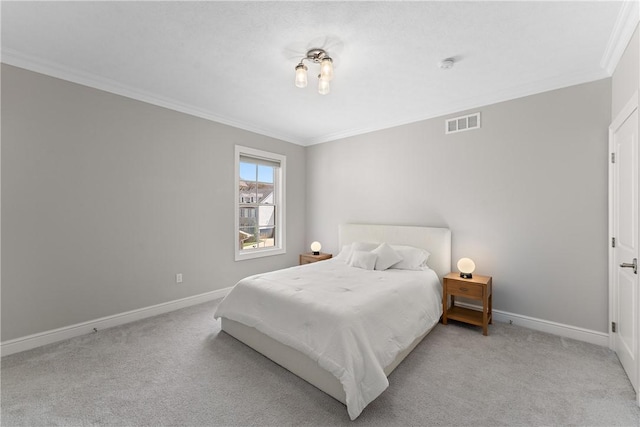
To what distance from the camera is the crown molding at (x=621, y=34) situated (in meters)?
1.87

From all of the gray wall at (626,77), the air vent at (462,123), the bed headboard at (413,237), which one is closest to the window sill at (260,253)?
the bed headboard at (413,237)

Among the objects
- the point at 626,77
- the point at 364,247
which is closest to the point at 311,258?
the point at 364,247

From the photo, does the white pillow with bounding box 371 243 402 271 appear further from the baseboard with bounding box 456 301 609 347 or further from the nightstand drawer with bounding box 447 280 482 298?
the baseboard with bounding box 456 301 609 347

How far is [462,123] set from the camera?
3490 mm

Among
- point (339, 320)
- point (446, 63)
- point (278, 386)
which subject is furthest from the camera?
point (446, 63)

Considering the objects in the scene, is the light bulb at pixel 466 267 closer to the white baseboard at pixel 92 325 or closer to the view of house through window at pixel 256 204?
the view of house through window at pixel 256 204

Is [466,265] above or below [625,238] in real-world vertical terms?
below

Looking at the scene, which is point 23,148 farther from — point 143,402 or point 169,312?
point 143,402

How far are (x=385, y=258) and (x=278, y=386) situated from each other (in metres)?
1.96

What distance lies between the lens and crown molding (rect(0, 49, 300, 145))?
2455 millimetres

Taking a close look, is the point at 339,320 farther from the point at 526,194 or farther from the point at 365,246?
the point at 526,194

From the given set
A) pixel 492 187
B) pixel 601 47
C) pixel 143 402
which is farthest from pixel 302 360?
pixel 601 47

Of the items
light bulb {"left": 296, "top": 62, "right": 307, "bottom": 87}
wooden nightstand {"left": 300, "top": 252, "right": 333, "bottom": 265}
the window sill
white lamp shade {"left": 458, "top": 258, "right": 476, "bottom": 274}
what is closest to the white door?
white lamp shade {"left": 458, "top": 258, "right": 476, "bottom": 274}

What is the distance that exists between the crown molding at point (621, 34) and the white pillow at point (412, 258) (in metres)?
2.54
